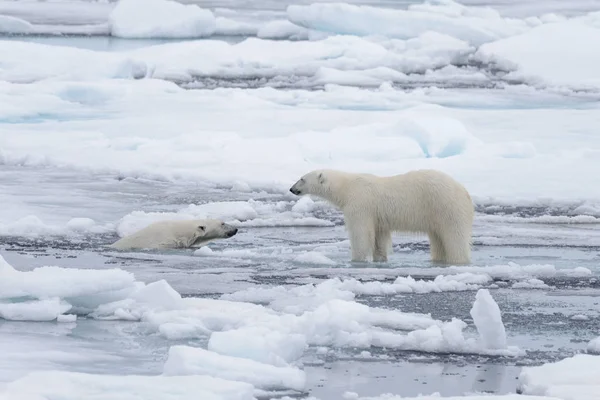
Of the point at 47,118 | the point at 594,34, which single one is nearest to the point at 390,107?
the point at 47,118

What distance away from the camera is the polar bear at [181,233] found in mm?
6801

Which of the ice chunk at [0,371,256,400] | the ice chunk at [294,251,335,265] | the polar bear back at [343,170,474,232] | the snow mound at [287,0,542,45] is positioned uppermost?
the snow mound at [287,0,542,45]

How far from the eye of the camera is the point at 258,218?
7.88 m

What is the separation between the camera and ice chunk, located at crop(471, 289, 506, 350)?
3.99 m

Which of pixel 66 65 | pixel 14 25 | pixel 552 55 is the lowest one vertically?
pixel 66 65

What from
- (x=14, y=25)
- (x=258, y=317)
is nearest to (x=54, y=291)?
(x=258, y=317)

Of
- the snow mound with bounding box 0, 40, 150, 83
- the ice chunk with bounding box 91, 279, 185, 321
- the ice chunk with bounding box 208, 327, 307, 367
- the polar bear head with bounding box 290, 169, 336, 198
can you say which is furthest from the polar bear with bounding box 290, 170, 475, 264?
the snow mound with bounding box 0, 40, 150, 83

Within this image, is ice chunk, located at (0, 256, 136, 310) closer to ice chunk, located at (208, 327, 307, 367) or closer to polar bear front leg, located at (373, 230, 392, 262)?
ice chunk, located at (208, 327, 307, 367)

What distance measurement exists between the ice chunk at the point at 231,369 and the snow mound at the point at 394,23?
1761 cm

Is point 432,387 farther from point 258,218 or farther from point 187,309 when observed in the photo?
point 258,218

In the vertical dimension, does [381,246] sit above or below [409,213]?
below

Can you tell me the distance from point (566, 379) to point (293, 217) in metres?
4.43

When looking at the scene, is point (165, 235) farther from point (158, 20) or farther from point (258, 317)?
point (158, 20)

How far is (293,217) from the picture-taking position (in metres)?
7.96
